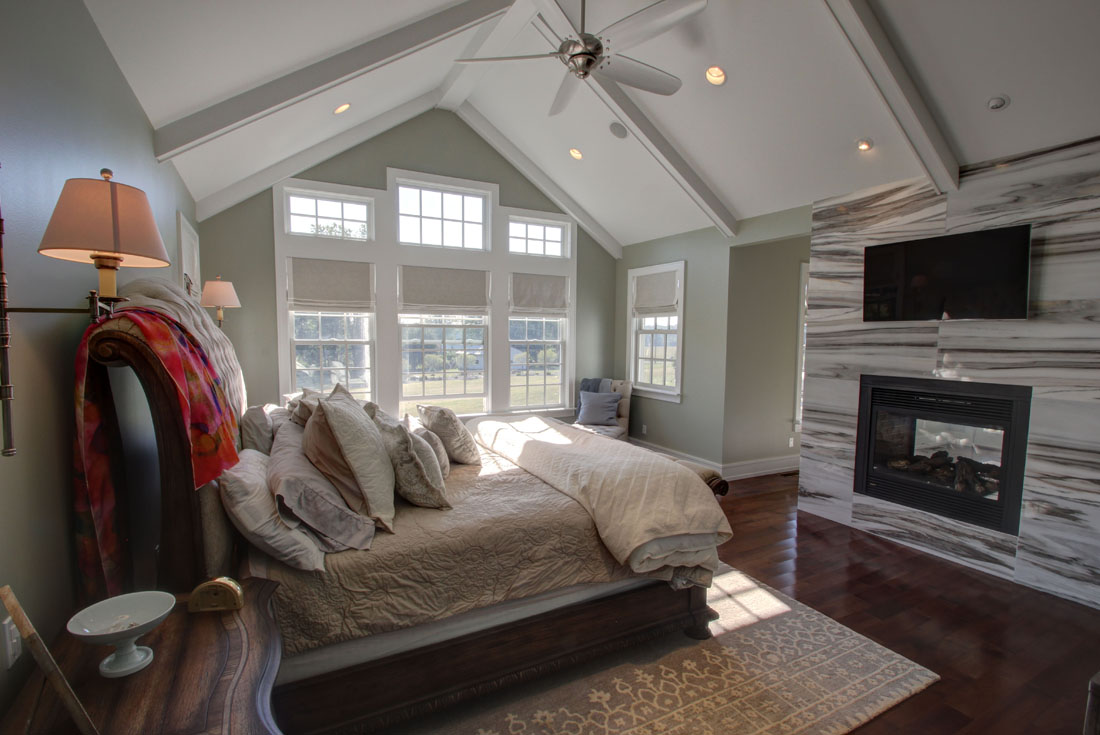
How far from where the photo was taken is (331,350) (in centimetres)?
511

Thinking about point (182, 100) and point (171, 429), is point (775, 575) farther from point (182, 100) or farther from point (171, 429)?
point (182, 100)

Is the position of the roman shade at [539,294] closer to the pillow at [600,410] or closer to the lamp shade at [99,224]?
the pillow at [600,410]

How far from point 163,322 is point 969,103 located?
415 cm

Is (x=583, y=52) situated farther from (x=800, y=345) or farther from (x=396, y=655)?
(x=800, y=345)

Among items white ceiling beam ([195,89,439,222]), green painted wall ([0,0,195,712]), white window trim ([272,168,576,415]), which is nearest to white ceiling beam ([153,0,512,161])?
green painted wall ([0,0,195,712])

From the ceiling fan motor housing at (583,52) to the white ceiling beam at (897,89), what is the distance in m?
1.33

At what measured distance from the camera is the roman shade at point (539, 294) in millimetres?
5941

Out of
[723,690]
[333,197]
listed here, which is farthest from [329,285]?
[723,690]

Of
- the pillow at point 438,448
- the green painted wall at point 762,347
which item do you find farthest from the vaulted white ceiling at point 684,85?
the pillow at point 438,448

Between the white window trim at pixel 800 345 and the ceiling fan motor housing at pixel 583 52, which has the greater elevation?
the ceiling fan motor housing at pixel 583 52

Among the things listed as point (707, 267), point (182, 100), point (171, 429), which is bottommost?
point (171, 429)

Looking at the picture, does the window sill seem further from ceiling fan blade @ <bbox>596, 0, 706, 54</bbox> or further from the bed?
ceiling fan blade @ <bbox>596, 0, 706, 54</bbox>

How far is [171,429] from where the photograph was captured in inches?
56.1

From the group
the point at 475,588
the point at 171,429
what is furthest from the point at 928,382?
the point at 171,429
